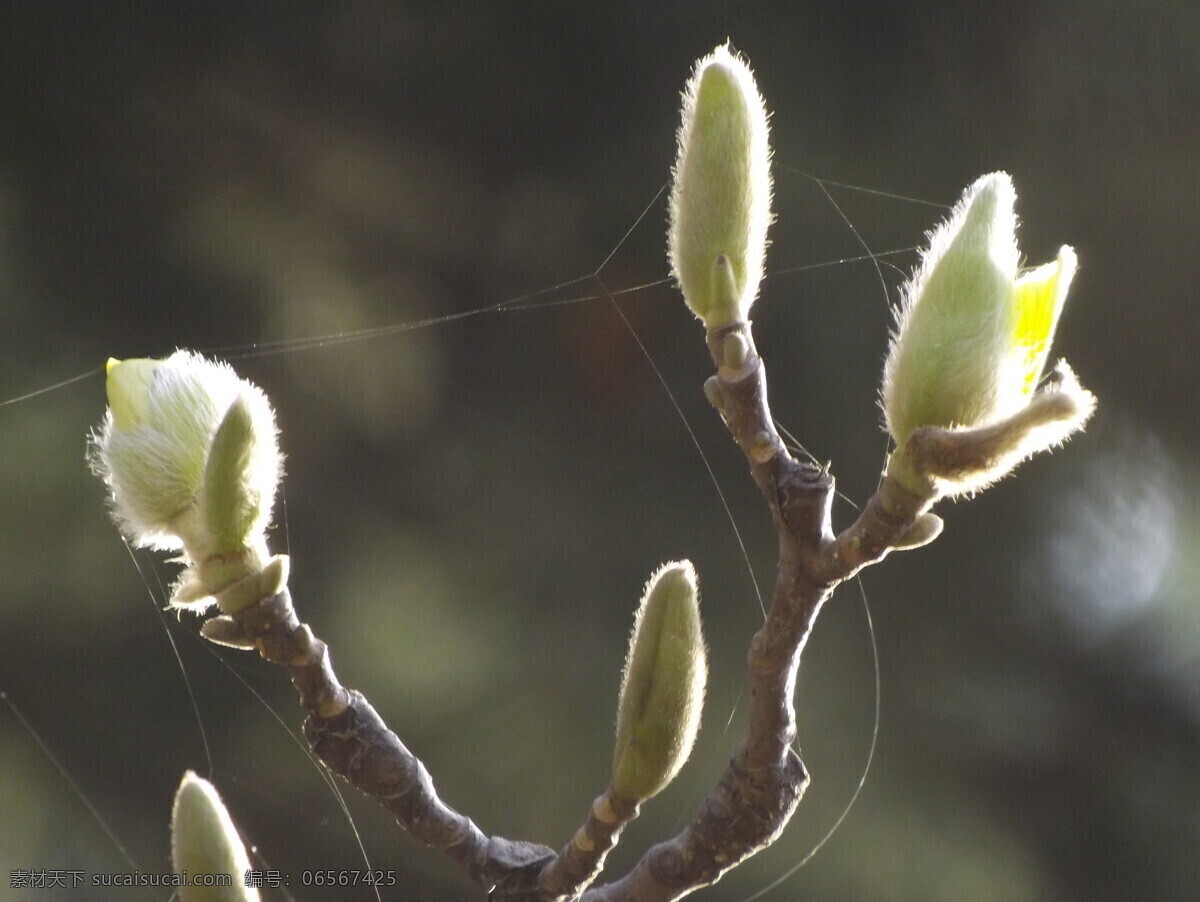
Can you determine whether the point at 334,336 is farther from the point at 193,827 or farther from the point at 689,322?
the point at 193,827

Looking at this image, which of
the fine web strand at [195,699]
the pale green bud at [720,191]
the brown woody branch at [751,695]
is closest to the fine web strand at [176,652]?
the fine web strand at [195,699]

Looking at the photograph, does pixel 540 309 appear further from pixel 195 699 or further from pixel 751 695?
pixel 751 695

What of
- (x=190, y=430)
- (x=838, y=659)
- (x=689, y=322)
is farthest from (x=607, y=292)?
(x=190, y=430)

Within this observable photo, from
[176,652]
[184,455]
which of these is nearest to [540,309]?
[176,652]

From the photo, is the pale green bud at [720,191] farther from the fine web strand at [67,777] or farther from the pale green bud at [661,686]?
the fine web strand at [67,777]

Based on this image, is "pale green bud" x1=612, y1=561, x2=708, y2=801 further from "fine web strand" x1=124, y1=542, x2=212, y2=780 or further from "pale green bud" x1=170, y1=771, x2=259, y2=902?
"fine web strand" x1=124, y1=542, x2=212, y2=780

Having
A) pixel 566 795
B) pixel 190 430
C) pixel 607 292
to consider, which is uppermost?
pixel 607 292
